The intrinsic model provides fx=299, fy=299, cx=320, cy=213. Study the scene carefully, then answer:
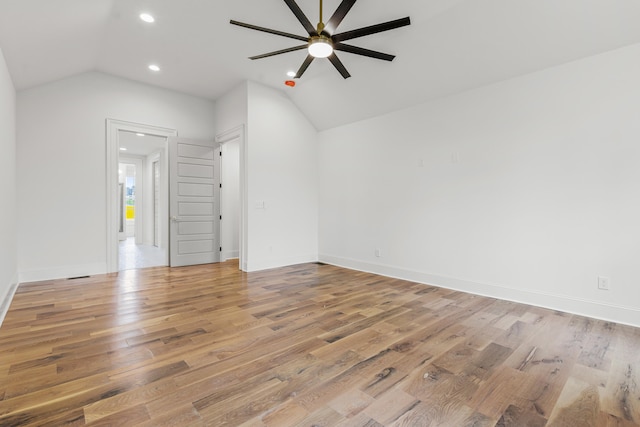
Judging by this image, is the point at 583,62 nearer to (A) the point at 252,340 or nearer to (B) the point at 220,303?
(A) the point at 252,340

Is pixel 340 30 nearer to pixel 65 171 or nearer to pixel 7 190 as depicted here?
pixel 7 190

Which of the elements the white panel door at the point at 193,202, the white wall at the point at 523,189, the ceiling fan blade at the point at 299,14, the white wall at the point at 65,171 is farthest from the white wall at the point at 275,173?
the ceiling fan blade at the point at 299,14

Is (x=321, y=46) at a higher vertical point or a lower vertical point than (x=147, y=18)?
lower

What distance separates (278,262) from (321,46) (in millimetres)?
3839

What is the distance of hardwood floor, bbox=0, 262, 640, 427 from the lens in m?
1.66

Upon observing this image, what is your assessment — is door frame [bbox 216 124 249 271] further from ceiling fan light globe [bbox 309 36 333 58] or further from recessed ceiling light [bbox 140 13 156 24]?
ceiling fan light globe [bbox 309 36 333 58]

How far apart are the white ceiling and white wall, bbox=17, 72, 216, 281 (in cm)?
29

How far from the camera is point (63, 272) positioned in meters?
4.62

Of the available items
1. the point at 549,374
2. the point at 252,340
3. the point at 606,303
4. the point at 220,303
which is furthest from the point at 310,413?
the point at 606,303

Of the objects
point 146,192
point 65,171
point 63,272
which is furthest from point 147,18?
point 146,192

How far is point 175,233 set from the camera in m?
5.62

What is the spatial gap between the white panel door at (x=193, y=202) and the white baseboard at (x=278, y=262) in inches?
50.3

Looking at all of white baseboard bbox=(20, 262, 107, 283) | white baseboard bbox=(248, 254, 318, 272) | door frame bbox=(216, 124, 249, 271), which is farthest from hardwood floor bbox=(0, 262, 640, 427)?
door frame bbox=(216, 124, 249, 271)

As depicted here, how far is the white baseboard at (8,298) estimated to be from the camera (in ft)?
10.1
